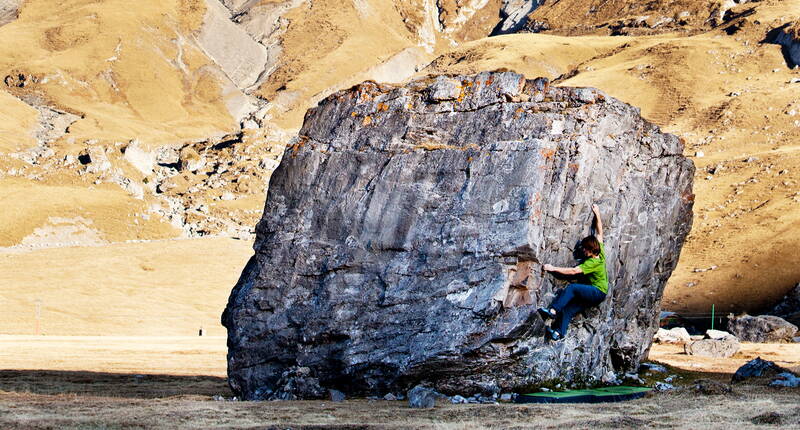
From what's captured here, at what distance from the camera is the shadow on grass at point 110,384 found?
1952 cm

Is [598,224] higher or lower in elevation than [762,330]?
higher

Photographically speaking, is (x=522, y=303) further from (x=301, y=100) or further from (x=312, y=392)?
(x=301, y=100)

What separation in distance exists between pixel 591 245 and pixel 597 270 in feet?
1.73

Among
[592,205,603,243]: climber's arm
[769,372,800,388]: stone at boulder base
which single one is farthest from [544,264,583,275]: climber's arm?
[769,372,800,388]: stone at boulder base

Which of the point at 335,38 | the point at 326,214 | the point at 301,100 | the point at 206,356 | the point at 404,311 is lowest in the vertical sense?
the point at 206,356

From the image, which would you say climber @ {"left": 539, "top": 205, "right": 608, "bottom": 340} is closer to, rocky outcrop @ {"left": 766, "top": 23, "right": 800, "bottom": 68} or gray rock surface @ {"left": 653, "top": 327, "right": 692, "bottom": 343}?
gray rock surface @ {"left": 653, "top": 327, "right": 692, "bottom": 343}

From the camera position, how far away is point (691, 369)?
76.0 ft

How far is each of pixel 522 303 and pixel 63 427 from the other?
8030mm

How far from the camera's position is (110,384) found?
864 inches

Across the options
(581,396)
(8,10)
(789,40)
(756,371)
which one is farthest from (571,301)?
(8,10)

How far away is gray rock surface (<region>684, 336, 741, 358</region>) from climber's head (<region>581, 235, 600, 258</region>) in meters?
12.9

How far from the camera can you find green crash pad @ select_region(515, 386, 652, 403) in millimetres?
15164

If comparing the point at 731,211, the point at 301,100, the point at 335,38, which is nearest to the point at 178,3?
the point at 335,38

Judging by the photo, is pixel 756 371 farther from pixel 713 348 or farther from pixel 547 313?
pixel 713 348
